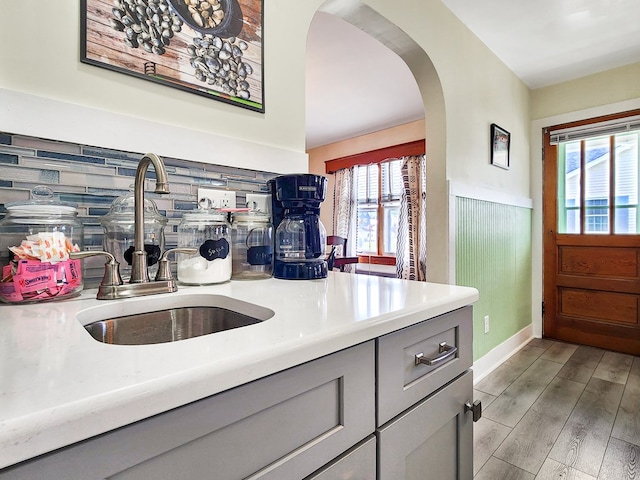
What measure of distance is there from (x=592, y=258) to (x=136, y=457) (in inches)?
145

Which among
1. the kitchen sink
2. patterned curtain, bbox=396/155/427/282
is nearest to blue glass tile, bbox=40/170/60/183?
the kitchen sink

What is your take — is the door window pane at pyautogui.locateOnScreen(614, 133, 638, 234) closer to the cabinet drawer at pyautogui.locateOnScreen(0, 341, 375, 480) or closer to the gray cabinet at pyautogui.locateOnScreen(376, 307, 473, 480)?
the gray cabinet at pyautogui.locateOnScreen(376, 307, 473, 480)

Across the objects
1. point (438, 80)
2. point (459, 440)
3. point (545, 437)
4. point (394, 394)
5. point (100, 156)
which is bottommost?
point (545, 437)

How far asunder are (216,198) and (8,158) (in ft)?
1.61

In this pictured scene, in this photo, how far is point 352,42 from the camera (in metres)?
2.52

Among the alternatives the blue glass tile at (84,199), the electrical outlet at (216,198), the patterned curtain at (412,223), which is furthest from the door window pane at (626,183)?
the blue glass tile at (84,199)

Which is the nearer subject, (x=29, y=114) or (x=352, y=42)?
(x=29, y=114)

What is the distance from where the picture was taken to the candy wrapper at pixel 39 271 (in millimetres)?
689

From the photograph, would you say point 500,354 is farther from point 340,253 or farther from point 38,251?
point 38,251

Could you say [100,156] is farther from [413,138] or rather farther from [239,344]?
[413,138]

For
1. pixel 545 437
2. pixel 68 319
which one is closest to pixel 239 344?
pixel 68 319

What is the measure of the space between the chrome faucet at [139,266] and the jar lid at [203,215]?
0.51ft

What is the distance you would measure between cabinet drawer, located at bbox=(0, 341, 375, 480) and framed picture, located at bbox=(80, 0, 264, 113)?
887mm

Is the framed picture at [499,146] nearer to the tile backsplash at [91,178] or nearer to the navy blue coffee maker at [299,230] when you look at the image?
the navy blue coffee maker at [299,230]
